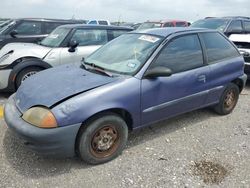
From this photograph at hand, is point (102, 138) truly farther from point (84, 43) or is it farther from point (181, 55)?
point (84, 43)

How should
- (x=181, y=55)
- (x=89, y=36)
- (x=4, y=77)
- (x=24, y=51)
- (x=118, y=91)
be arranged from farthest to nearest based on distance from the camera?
(x=89, y=36) < (x=24, y=51) < (x=4, y=77) < (x=181, y=55) < (x=118, y=91)

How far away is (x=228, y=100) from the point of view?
15.6 feet

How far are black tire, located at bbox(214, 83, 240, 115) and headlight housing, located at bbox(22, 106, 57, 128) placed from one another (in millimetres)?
2945

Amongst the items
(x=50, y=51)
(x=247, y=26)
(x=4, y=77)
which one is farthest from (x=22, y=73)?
(x=247, y=26)

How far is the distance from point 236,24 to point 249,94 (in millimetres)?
3751

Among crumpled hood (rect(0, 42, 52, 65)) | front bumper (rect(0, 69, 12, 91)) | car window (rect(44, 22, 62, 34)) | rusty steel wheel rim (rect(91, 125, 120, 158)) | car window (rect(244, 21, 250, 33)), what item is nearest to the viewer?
rusty steel wheel rim (rect(91, 125, 120, 158))

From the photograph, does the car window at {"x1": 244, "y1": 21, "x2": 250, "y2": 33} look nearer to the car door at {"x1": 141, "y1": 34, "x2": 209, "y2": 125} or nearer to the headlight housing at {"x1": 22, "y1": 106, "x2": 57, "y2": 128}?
the car door at {"x1": 141, "y1": 34, "x2": 209, "y2": 125}

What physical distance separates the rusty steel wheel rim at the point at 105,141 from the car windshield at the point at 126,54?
0.76 meters

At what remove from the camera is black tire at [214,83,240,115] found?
181 inches

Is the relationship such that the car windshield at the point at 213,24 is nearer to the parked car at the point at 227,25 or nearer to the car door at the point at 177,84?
the parked car at the point at 227,25

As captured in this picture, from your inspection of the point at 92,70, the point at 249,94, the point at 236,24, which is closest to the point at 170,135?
the point at 92,70

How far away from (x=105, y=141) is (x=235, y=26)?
7398 mm

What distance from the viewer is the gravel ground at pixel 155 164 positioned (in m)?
2.92

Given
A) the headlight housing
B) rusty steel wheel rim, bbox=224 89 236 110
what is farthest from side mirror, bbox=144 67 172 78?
rusty steel wheel rim, bbox=224 89 236 110
